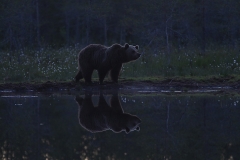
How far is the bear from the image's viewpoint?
15602 millimetres

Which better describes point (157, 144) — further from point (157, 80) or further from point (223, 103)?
point (157, 80)

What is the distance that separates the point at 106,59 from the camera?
1553 centimetres

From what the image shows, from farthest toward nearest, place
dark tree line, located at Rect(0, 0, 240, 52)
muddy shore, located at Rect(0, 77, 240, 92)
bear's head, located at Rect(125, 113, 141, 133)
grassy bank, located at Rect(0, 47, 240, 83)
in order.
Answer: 1. dark tree line, located at Rect(0, 0, 240, 52)
2. grassy bank, located at Rect(0, 47, 240, 83)
3. muddy shore, located at Rect(0, 77, 240, 92)
4. bear's head, located at Rect(125, 113, 141, 133)

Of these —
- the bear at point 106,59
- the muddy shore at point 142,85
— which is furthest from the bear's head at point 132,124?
the bear at point 106,59

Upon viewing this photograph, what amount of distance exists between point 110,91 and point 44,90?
2.18 meters

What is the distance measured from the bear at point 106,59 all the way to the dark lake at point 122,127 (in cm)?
191

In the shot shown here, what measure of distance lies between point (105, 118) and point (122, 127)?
893 mm

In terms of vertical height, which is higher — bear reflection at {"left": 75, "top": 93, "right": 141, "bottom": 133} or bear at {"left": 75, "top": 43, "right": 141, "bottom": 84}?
bear at {"left": 75, "top": 43, "right": 141, "bottom": 84}

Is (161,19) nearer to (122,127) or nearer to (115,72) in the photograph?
(115,72)

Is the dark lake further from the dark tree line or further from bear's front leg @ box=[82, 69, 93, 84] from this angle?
the dark tree line

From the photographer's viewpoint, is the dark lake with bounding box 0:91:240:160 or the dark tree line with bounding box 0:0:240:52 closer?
the dark lake with bounding box 0:91:240:160

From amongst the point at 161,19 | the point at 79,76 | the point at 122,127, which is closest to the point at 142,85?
the point at 79,76

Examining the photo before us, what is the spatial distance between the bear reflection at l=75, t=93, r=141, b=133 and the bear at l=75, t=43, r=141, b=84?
3181 mm

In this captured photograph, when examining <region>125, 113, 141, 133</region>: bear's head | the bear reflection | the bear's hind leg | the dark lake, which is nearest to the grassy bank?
the bear's hind leg
